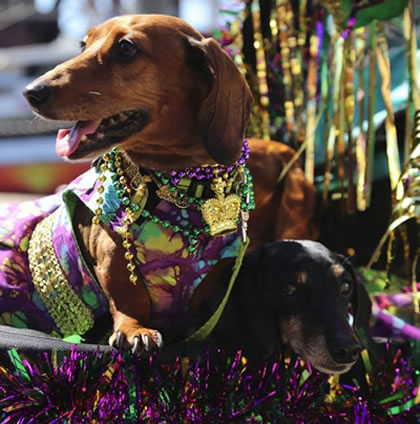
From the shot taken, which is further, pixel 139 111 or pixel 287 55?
pixel 287 55

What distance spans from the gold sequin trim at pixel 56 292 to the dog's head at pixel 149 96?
257 millimetres

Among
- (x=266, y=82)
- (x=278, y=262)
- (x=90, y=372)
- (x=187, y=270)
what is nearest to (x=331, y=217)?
(x=266, y=82)

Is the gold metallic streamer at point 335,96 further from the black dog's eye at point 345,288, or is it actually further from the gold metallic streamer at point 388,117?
the black dog's eye at point 345,288

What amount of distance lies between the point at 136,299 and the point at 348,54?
3.12 feet

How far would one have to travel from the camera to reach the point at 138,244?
117 centimetres

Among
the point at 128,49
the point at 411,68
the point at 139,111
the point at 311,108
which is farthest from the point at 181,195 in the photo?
the point at 311,108

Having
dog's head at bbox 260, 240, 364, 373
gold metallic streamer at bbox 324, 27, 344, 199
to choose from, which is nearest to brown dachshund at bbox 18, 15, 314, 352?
dog's head at bbox 260, 240, 364, 373

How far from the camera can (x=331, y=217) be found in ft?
6.22

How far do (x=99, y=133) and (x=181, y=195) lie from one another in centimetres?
19

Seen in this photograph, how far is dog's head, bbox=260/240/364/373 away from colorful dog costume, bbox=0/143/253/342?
0.09 meters

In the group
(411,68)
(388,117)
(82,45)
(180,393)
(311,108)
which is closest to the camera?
(180,393)

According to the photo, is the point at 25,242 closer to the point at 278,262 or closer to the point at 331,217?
the point at 278,262

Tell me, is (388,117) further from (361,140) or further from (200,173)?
(200,173)

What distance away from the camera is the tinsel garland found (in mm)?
1005
